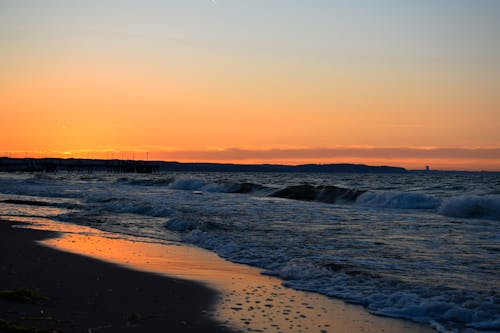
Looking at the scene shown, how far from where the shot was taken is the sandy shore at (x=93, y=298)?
21.0 feet

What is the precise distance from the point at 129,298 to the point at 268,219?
42.3 ft

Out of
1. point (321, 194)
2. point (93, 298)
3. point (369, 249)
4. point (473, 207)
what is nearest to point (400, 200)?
point (473, 207)

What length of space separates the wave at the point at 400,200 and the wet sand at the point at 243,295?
19.0 meters

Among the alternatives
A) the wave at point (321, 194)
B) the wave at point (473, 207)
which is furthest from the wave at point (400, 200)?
the wave at point (473, 207)

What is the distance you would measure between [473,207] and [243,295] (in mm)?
19543

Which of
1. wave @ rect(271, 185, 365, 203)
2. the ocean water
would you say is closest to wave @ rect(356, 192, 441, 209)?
wave @ rect(271, 185, 365, 203)

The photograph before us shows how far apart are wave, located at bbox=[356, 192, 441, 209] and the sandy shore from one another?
22151 millimetres

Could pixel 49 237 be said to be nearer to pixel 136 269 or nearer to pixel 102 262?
pixel 102 262

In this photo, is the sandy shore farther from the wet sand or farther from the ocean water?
the ocean water

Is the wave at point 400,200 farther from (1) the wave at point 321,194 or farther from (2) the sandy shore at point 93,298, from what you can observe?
(2) the sandy shore at point 93,298

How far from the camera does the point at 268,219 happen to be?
20594 mm

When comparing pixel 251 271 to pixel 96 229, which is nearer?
pixel 251 271

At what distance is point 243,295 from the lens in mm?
8328

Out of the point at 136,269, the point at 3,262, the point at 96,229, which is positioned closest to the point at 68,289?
the point at 136,269
